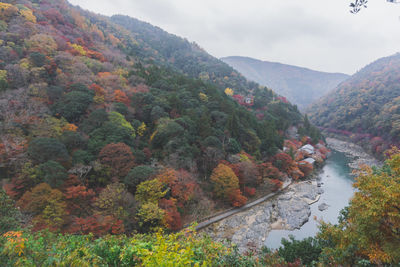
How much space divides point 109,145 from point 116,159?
1.54 meters

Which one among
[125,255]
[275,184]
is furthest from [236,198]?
[125,255]

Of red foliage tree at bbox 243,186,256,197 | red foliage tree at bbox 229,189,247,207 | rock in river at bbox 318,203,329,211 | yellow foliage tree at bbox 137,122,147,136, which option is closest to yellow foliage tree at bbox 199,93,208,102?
→ yellow foliage tree at bbox 137,122,147,136

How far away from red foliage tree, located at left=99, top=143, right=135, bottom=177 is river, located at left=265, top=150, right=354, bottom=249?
14.5 meters

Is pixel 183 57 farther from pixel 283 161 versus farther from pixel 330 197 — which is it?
pixel 330 197

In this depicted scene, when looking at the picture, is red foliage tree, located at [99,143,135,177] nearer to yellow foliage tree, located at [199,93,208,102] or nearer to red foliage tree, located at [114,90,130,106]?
red foliage tree, located at [114,90,130,106]

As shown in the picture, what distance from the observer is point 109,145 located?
699 inches

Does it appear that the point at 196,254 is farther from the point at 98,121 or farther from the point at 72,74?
the point at 72,74

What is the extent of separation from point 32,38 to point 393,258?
3810cm

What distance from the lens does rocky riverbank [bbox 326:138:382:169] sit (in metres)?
38.2

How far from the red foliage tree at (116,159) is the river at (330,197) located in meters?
14.5

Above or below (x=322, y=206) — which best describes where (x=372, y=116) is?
above

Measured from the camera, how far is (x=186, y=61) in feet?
254

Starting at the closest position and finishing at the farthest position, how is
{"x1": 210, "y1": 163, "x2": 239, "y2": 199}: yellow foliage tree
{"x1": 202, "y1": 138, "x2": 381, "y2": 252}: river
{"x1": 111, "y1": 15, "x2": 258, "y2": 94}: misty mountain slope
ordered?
{"x1": 202, "y1": 138, "x2": 381, "y2": 252}: river
{"x1": 210, "y1": 163, "x2": 239, "y2": 199}: yellow foliage tree
{"x1": 111, "y1": 15, "x2": 258, "y2": 94}: misty mountain slope

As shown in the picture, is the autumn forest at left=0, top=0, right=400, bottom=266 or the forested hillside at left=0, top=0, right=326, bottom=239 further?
the forested hillside at left=0, top=0, right=326, bottom=239
